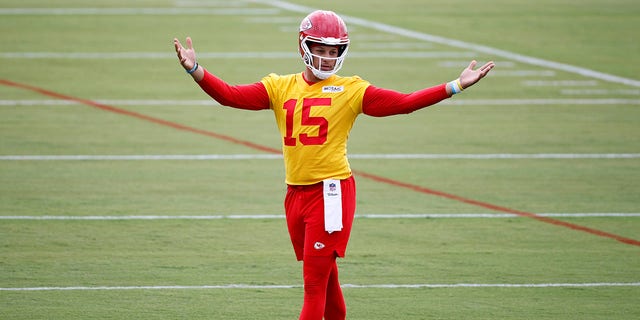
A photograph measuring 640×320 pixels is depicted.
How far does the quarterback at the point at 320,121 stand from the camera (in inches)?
278

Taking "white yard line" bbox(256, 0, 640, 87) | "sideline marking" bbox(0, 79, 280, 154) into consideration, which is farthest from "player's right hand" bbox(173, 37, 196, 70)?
"white yard line" bbox(256, 0, 640, 87)

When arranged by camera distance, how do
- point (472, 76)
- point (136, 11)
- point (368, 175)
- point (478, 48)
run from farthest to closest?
point (136, 11) < point (478, 48) < point (368, 175) < point (472, 76)

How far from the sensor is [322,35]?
7.08 meters

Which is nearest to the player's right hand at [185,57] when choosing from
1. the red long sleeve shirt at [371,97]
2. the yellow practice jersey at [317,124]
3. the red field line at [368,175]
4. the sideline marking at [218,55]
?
the red long sleeve shirt at [371,97]

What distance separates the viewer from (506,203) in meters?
12.3

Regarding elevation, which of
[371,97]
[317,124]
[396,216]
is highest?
[371,97]

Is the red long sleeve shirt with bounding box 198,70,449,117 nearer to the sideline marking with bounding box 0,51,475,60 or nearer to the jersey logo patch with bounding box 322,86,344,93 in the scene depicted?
the jersey logo patch with bounding box 322,86,344,93

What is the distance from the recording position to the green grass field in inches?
365

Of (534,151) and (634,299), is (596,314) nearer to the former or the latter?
(634,299)

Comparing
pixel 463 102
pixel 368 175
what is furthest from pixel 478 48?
pixel 368 175

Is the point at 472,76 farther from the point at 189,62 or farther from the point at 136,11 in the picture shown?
the point at 136,11

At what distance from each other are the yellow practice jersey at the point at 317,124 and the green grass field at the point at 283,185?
1.86 m

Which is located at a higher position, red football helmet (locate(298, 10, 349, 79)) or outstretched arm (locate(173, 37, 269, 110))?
red football helmet (locate(298, 10, 349, 79))

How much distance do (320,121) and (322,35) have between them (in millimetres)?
522
